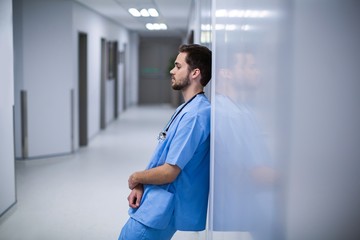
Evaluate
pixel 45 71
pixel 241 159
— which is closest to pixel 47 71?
pixel 45 71

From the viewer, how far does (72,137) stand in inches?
284

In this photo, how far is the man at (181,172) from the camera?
1810mm

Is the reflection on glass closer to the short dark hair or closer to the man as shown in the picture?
the man

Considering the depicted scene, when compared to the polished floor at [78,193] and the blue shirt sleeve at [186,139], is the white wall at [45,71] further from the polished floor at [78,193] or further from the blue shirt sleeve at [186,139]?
the blue shirt sleeve at [186,139]

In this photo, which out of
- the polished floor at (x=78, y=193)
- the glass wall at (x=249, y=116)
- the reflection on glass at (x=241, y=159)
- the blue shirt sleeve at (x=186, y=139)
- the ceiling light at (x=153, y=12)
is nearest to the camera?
the glass wall at (x=249, y=116)

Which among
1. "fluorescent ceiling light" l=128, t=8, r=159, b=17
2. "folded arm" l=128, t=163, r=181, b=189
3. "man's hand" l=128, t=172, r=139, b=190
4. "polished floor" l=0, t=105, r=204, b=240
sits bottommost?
"polished floor" l=0, t=105, r=204, b=240

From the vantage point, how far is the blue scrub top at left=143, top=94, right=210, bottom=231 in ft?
5.97

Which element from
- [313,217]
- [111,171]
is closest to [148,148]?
[111,171]

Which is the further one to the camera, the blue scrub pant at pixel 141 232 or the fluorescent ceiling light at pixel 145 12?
the fluorescent ceiling light at pixel 145 12

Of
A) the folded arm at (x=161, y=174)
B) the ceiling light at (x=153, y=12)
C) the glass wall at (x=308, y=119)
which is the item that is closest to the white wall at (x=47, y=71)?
the ceiling light at (x=153, y=12)

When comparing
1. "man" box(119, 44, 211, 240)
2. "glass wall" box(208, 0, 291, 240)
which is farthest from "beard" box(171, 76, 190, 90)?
"glass wall" box(208, 0, 291, 240)

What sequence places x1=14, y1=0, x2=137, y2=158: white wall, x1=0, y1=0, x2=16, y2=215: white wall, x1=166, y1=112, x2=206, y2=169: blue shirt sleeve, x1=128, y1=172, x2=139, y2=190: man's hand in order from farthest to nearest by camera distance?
x1=14, y1=0, x2=137, y2=158: white wall, x1=0, y1=0, x2=16, y2=215: white wall, x1=128, y1=172, x2=139, y2=190: man's hand, x1=166, y1=112, x2=206, y2=169: blue shirt sleeve

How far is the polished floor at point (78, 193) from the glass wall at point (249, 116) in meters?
2.34

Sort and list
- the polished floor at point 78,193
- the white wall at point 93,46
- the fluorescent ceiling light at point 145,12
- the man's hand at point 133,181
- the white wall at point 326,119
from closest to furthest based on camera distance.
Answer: the white wall at point 326,119 → the man's hand at point 133,181 → the polished floor at point 78,193 → the white wall at point 93,46 → the fluorescent ceiling light at point 145,12
